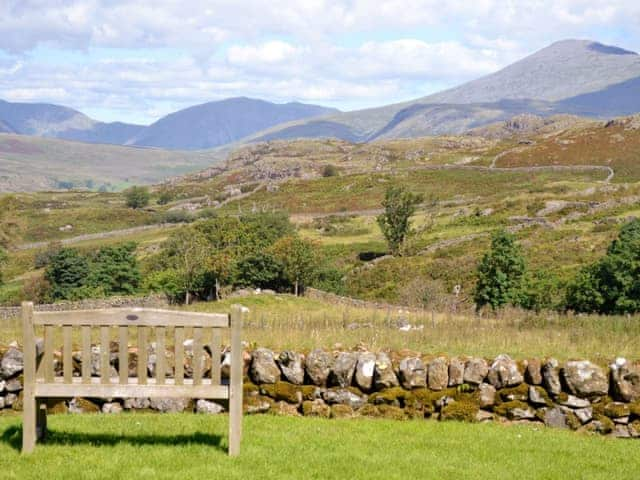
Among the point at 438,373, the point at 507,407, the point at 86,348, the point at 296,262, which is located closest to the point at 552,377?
the point at 507,407

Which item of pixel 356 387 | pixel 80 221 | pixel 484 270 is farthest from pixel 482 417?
pixel 80 221

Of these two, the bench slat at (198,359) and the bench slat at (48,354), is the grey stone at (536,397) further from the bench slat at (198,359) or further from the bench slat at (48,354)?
the bench slat at (48,354)

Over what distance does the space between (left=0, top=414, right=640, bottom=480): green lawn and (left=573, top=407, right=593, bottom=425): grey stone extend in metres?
0.29

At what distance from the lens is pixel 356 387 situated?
998cm

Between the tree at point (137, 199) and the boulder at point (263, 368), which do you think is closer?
the boulder at point (263, 368)

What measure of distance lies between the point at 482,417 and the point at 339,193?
420ft

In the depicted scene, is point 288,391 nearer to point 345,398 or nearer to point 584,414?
point 345,398

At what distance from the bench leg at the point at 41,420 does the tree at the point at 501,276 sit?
28700 millimetres

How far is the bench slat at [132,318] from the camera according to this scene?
26.5 ft

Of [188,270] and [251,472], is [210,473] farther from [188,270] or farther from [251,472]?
[188,270]

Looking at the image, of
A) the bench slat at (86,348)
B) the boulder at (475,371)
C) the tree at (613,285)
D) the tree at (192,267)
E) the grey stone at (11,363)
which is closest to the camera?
the bench slat at (86,348)

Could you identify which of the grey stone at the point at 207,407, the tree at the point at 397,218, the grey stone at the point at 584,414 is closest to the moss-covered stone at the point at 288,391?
the grey stone at the point at 207,407

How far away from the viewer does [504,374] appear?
9.62 meters

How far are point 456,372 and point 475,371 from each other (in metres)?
0.26
